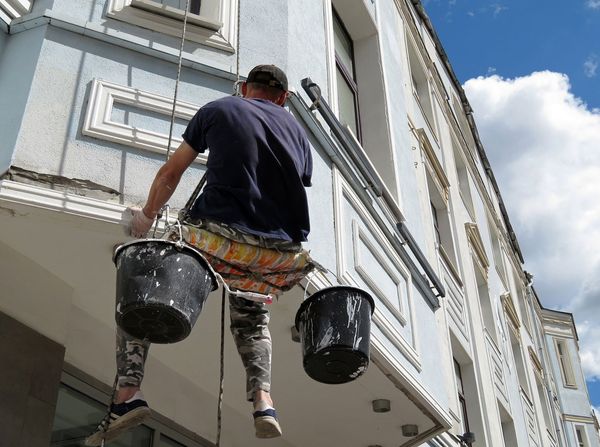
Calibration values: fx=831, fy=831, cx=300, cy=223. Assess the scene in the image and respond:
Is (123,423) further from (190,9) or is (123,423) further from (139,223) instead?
(190,9)

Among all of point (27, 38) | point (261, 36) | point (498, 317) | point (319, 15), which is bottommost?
point (27, 38)

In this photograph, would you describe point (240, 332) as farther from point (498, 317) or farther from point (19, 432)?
point (498, 317)

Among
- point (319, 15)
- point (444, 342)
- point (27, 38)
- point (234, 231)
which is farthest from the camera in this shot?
point (444, 342)

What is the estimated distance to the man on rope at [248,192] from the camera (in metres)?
3.81

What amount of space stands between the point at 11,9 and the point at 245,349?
2792 mm

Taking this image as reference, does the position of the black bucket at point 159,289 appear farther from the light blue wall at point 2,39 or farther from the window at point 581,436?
the window at point 581,436

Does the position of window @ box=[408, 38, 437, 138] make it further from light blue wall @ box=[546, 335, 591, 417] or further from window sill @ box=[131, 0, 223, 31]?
light blue wall @ box=[546, 335, 591, 417]

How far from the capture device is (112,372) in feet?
19.0

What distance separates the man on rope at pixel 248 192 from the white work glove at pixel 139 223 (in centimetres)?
8

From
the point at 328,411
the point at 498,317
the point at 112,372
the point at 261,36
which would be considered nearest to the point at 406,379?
the point at 328,411

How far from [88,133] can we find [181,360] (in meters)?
1.84

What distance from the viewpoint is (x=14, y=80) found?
4.90 m

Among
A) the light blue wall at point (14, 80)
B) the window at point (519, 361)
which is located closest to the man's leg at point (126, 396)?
the light blue wall at point (14, 80)

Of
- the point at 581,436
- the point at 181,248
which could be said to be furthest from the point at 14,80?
the point at 581,436
